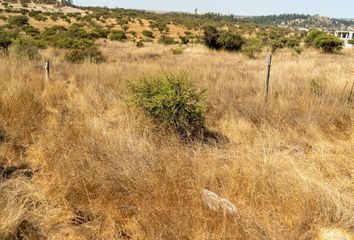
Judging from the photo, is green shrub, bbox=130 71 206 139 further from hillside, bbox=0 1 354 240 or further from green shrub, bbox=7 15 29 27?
green shrub, bbox=7 15 29 27

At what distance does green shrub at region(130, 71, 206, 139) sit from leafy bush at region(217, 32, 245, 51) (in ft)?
58.0

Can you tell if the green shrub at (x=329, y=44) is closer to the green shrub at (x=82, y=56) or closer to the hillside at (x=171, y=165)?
the green shrub at (x=82, y=56)

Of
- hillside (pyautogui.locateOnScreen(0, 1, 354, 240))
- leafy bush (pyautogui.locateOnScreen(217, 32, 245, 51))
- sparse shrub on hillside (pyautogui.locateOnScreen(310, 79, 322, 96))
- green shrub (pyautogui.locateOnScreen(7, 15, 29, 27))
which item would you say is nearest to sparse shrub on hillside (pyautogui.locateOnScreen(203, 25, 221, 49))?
leafy bush (pyautogui.locateOnScreen(217, 32, 245, 51))

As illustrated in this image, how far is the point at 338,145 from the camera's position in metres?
5.55

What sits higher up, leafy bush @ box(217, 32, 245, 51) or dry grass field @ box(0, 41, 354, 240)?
A: leafy bush @ box(217, 32, 245, 51)

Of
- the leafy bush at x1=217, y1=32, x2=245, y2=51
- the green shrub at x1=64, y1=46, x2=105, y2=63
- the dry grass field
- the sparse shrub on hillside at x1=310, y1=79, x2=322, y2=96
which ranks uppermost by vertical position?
the leafy bush at x1=217, y1=32, x2=245, y2=51

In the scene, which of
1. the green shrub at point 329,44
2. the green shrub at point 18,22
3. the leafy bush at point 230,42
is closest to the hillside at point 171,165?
the leafy bush at point 230,42

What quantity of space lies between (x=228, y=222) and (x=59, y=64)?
10.3 meters

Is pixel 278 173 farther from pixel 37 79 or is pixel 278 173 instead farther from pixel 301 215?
pixel 37 79

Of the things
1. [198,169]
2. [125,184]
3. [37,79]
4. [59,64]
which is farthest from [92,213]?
[59,64]

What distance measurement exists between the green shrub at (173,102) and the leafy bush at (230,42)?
58.0ft

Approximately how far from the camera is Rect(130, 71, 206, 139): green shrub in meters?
5.61

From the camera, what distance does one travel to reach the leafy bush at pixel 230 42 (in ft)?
74.6

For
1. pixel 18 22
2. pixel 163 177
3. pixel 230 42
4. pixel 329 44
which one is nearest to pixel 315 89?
pixel 163 177
